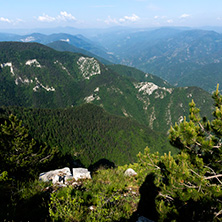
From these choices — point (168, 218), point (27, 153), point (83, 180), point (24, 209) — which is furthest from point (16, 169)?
point (168, 218)

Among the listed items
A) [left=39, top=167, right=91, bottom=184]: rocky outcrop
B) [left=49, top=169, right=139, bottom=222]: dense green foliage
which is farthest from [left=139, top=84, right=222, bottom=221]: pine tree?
[left=39, top=167, right=91, bottom=184]: rocky outcrop

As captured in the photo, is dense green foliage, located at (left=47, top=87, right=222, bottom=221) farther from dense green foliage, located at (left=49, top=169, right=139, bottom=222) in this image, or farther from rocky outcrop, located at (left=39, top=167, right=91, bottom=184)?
rocky outcrop, located at (left=39, top=167, right=91, bottom=184)

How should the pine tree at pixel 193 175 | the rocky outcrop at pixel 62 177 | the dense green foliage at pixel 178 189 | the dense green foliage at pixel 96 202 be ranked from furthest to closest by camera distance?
the rocky outcrop at pixel 62 177
the pine tree at pixel 193 175
the dense green foliage at pixel 178 189
the dense green foliage at pixel 96 202

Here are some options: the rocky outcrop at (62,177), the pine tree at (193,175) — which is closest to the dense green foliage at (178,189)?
the pine tree at (193,175)

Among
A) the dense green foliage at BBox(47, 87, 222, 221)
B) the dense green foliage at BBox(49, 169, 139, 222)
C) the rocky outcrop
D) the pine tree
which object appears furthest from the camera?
the rocky outcrop

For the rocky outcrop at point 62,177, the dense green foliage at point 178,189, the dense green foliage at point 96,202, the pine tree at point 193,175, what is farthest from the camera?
the rocky outcrop at point 62,177

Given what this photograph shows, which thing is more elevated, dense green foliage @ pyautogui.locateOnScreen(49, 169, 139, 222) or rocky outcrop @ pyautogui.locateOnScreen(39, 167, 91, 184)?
dense green foliage @ pyautogui.locateOnScreen(49, 169, 139, 222)

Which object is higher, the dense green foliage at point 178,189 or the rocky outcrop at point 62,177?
the dense green foliage at point 178,189

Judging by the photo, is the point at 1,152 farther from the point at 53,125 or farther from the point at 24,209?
the point at 53,125

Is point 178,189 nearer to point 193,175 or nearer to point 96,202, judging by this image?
point 193,175

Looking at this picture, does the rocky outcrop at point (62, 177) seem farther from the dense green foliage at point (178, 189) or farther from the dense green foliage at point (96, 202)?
the dense green foliage at point (178, 189)

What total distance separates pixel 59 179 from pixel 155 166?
9.54 m

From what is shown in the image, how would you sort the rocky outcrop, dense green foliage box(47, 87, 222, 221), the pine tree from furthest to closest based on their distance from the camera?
the rocky outcrop, the pine tree, dense green foliage box(47, 87, 222, 221)

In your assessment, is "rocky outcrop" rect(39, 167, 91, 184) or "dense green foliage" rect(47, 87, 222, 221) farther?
"rocky outcrop" rect(39, 167, 91, 184)
